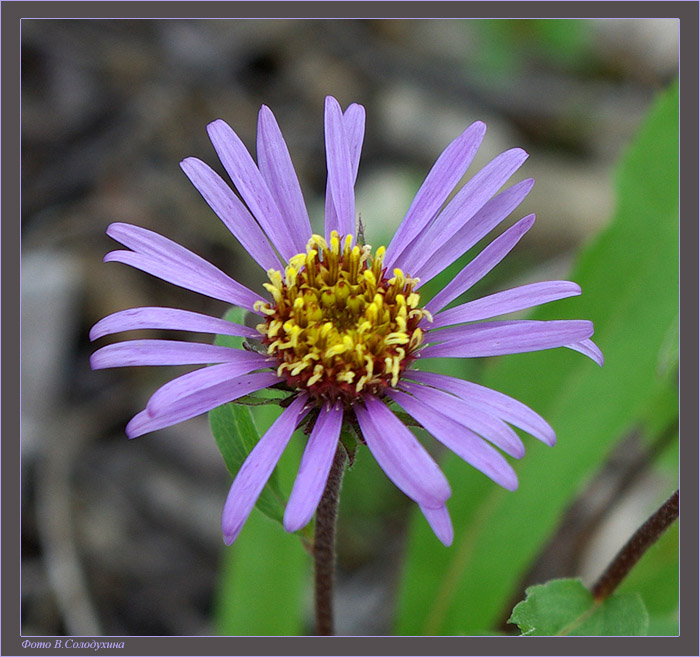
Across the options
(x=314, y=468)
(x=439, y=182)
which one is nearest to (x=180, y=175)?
(x=439, y=182)

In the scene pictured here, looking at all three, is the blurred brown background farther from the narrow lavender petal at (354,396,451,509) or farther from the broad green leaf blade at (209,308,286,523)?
the narrow lavender petal at (354,396,451,509)

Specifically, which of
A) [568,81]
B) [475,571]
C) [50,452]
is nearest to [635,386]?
[475,571]

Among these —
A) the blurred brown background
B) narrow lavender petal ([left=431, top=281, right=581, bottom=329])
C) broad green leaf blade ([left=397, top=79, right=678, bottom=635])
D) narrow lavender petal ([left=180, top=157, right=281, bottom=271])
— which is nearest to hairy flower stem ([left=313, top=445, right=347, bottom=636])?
narrow lavender petal ([left=431, top=281, right=581, bottom=329])

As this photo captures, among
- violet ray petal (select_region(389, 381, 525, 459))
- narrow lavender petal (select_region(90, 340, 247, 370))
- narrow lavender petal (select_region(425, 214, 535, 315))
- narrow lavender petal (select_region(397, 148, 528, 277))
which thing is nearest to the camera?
violet ray petal (select_region(389, 381, 525, 459))

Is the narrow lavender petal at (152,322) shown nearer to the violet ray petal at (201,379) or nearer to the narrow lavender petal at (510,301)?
the violet ray petal at (201,379)

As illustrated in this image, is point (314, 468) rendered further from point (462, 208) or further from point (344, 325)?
point (462, 208)

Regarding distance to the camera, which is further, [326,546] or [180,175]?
[180,175]
